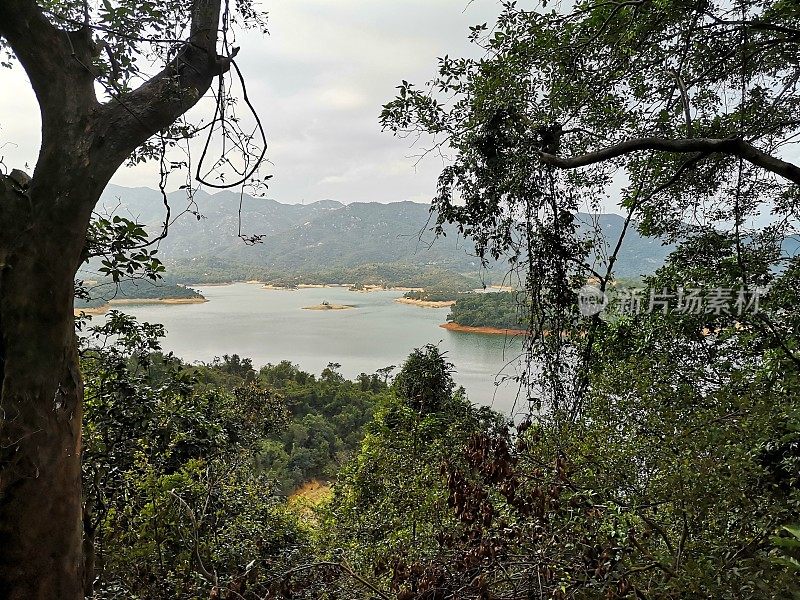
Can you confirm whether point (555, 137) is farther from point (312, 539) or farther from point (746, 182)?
point (312, 539)

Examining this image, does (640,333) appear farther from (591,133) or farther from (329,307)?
(329,307)

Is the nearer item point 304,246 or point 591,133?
point 591,133

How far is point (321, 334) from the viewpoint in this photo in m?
36.7

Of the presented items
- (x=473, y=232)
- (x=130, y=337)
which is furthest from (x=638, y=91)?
(x=130, y=337)

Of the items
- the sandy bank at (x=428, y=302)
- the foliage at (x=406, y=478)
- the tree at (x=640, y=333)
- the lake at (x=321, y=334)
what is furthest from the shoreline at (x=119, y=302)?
the sandy bank at (x=428, y=302)

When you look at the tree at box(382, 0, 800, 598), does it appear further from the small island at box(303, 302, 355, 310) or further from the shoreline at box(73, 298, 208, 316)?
the small island at box(303, 302, 355, 310)

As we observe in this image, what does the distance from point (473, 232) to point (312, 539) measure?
18.6ft

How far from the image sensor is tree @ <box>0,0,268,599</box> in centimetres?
136

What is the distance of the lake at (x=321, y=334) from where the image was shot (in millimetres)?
24281

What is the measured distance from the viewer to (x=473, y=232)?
6.43ft

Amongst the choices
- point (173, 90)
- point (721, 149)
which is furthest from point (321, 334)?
point (721, 149)

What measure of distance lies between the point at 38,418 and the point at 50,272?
1.44 ft

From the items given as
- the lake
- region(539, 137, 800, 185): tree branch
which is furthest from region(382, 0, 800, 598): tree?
the lake

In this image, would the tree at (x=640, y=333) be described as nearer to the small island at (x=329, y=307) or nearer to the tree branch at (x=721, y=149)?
the tree branch at (x=721, y=149)
